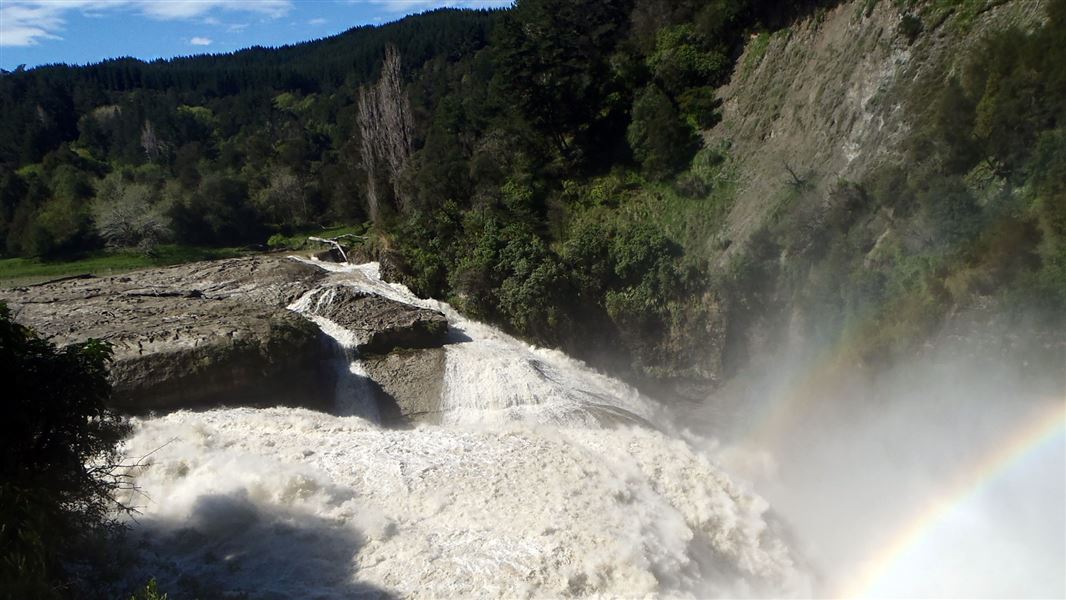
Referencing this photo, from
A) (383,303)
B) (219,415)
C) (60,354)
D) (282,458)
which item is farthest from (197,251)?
(60,354)

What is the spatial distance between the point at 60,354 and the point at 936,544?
16.0 meters

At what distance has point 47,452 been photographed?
29.5 ft

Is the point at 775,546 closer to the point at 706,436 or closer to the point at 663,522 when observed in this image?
the point at 663,522

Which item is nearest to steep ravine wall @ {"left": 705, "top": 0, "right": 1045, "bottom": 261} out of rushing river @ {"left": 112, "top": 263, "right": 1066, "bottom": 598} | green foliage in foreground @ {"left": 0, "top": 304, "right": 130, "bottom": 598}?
rushing river @ {"left": 112, "top": 263, "right": 1066, "bottom": 598}

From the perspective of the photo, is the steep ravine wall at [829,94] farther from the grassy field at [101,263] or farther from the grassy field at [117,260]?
the grassy field at [101,263]

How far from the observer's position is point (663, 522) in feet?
43.8

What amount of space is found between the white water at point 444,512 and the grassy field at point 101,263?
20.9 m

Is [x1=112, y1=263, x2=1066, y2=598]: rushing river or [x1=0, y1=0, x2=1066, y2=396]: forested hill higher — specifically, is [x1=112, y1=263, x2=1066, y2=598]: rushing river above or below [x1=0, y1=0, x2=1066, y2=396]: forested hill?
below

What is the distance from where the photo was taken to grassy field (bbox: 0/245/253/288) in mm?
32531

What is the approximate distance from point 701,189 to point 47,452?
24.4 meters

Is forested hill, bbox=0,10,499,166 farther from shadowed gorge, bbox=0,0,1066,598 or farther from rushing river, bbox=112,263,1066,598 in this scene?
rushing river, bbox=112,263,1066,598

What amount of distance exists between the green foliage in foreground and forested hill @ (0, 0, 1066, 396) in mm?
16217

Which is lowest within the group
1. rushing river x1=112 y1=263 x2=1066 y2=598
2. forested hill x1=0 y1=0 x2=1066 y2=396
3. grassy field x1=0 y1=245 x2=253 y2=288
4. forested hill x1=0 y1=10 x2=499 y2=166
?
A: rushing river x1=112 y1=263 x2=1066 y2=598

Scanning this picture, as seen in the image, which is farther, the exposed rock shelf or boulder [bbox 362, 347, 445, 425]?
boulder [bbox 362, 347, 445, 425]
